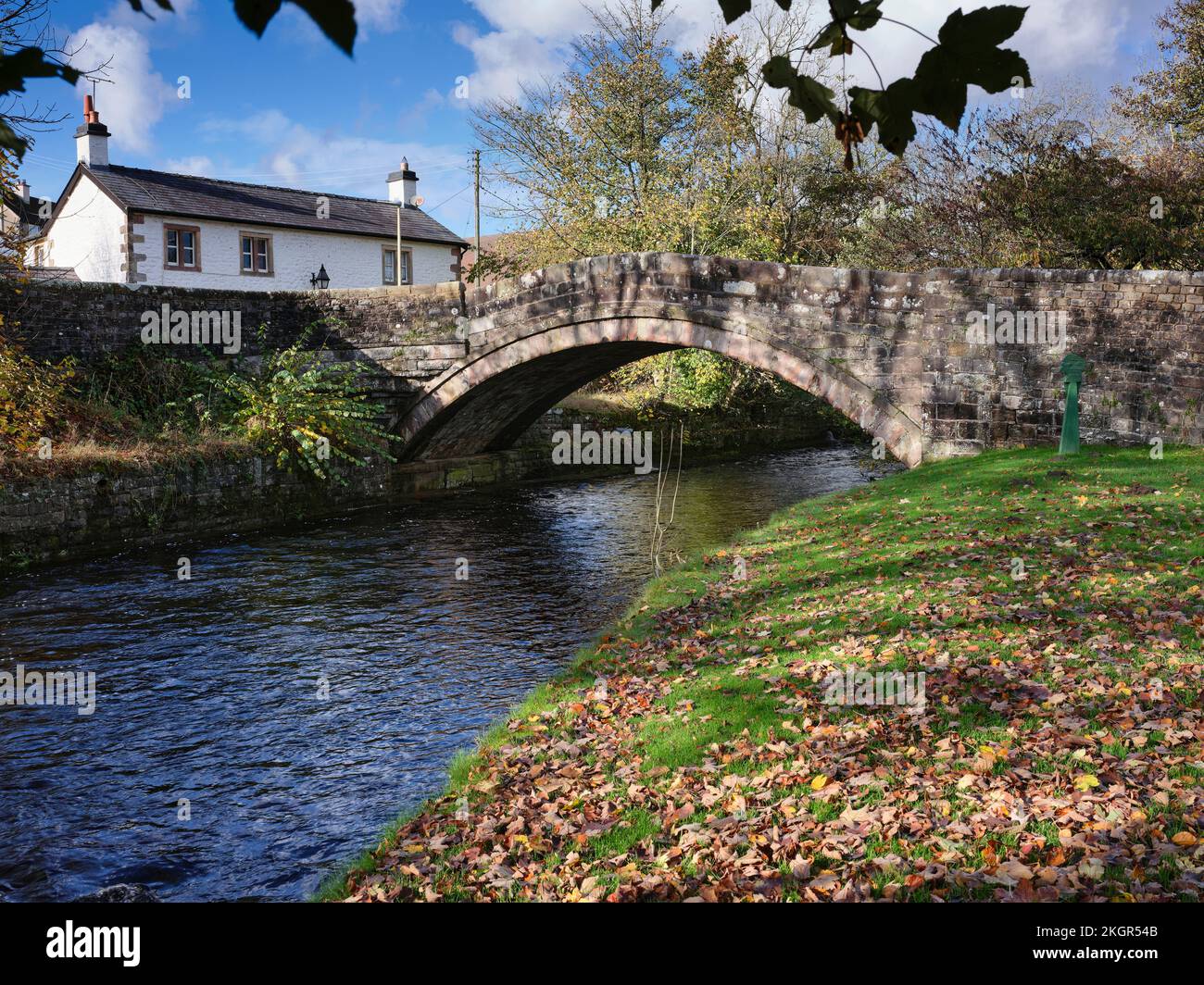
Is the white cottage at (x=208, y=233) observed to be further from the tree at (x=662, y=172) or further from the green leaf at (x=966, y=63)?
the green leaf at (x=966, y=63)

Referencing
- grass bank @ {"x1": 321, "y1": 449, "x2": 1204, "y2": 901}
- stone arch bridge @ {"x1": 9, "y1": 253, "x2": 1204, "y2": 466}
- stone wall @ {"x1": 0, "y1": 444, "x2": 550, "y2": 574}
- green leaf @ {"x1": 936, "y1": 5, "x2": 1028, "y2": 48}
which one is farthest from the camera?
stone arch bridge @ {"x1": 9, "y1": 253, "x2": 1204, "y2": 466}

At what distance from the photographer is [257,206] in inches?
1339

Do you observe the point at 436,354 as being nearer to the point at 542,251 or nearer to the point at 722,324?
the point at 722,324

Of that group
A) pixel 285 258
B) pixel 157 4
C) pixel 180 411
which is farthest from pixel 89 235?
pixel 157 4

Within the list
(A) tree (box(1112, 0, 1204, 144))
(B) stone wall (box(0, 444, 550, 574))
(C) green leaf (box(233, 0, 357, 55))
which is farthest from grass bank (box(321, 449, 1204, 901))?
(A) tree (box(1112, 0, 1204, 144))

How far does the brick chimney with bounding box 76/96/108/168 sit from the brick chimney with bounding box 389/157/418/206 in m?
11.7

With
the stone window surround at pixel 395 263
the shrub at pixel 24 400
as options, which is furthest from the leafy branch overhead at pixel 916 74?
the stone window surround at pixel 395 263

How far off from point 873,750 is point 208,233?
31849mm

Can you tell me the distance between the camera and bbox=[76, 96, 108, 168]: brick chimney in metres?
31.2

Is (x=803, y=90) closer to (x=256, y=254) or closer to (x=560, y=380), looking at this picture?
(x=560, y=380)

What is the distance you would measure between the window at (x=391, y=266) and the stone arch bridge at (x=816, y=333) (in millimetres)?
17671

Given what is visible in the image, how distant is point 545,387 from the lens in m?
21.3

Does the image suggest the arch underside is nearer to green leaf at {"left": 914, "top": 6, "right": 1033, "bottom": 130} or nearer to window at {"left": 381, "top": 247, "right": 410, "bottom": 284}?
green leaf at {"left": 914, "top": 6, "right": 1033, "bottom": 130}

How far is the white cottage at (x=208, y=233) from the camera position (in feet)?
101
